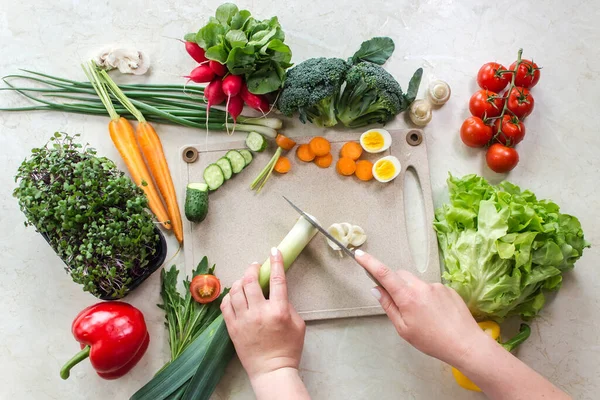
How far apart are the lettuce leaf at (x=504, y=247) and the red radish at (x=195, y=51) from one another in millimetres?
1104

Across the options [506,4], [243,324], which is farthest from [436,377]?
[506,4]

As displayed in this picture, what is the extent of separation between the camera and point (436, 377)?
197 centimetres

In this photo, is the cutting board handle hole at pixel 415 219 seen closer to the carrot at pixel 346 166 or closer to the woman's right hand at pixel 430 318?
the carrot at pixel 346 166

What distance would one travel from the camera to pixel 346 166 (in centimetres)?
200

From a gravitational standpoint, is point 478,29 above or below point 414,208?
above

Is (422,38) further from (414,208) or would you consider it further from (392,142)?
(414,208)

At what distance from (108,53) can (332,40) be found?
3.09 ft

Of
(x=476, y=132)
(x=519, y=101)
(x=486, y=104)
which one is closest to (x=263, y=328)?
(x=476, y=132)

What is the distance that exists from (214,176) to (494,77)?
1196 millimetres

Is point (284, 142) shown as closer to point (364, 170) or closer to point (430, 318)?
point (364, 170)

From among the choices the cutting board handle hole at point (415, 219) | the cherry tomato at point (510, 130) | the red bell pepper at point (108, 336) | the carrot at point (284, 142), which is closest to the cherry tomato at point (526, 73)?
the cherry tomato at point (510, 130)

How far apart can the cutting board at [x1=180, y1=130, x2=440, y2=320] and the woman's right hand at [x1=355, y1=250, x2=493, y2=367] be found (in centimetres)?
31

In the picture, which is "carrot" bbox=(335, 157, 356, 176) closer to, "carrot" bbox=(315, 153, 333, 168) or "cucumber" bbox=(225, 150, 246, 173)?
"carrot" bbox=(315, 153, 333, 168)

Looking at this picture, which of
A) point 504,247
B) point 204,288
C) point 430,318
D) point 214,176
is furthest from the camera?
point 214,176
